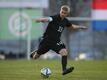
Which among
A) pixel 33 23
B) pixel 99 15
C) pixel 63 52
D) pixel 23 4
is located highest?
pixel 63 52

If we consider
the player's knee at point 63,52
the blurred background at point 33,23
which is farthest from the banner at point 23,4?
the player's knee at point 63,52

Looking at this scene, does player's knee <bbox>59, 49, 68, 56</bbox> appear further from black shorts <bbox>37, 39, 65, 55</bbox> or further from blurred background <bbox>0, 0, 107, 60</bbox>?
blurred background <bbox>0, 0, 107, 60</bbox>

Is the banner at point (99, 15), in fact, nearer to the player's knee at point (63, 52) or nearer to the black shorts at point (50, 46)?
the black shorts at point (50, 46)

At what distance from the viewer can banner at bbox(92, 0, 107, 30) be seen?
1498 inches

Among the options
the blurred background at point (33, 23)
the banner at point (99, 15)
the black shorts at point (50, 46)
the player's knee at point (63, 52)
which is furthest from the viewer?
the banner at point (99, 15)

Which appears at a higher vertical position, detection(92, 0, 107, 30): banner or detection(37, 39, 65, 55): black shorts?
detection(37, 39, 65, 55): black shorts

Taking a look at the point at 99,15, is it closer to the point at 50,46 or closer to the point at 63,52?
the point at 50,46

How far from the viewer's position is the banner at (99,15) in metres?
38.0

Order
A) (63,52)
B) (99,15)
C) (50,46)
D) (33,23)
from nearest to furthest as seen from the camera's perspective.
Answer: (63,52)
(50,46)
(33,23)
(99,15)

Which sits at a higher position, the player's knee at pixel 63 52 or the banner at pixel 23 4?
the player's knee at pixel 63 52

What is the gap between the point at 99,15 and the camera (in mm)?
38344

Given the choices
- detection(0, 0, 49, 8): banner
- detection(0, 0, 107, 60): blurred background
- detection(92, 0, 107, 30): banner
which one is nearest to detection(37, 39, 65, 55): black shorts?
detection(0, 0, 107, 60): blurred background

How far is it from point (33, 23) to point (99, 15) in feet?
13.4

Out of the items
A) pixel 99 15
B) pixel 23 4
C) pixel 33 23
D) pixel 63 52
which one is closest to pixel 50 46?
pixel 63 52
